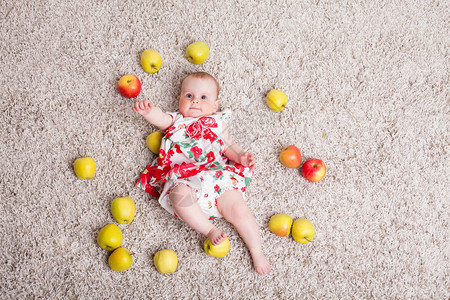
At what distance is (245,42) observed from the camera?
1.61m

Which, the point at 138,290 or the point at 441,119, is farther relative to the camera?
the point at 441,119

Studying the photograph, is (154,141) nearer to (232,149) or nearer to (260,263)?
(232,149)

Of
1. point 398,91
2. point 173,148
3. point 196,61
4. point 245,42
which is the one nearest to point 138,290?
point 173,148

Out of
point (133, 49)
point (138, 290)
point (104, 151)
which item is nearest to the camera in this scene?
point (138, 290)

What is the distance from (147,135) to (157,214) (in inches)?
13.8

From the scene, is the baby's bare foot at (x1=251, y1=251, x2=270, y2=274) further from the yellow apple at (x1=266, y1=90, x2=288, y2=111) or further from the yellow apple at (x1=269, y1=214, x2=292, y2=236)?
the yellow apple at (x1=266, y1=90, x2=288, y2=111)

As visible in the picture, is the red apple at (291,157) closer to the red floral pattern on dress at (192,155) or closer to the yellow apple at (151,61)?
the red floral pattern on dress at (192,155)

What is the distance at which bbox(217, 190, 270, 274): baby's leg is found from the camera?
133 centimetres

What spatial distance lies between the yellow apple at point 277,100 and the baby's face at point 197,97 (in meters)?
0.25

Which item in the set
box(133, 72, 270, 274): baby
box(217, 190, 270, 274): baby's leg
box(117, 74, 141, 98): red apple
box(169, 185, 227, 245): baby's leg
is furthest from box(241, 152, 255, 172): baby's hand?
box(117, 74, 141, 98): red apple

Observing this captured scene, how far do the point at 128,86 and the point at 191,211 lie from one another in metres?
0.62

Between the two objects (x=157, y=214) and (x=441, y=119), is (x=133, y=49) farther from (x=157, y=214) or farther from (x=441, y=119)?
(x=441, y=119)

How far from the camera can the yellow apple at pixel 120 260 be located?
1.31m

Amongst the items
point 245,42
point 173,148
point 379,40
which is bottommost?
point 173,148
